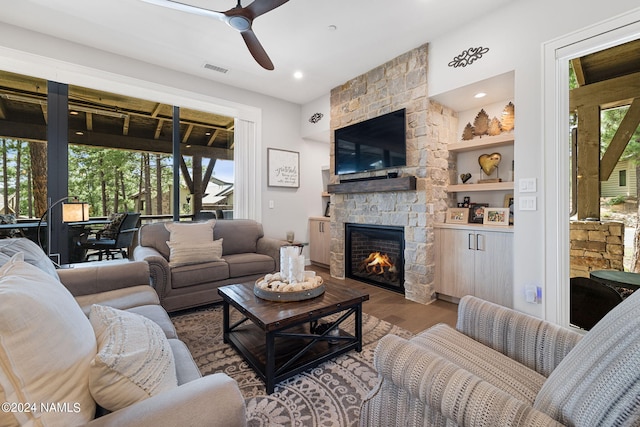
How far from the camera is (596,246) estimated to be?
3.32 m

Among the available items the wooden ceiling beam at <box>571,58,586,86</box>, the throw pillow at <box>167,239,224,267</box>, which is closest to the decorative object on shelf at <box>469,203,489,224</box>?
the wooden ceiling beam at <box>571,58,586,86</box>

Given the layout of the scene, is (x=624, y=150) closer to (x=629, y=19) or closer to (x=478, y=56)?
(x=629, y=19)

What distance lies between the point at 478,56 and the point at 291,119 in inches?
113

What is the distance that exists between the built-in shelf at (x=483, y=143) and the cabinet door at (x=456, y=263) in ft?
3.20

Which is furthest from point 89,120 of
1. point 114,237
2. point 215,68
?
point 215,68

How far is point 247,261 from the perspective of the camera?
10.5 ft

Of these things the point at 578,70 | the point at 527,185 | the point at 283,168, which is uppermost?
the point at 578,70

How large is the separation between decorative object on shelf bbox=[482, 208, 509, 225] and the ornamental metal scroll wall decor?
1.52 meters

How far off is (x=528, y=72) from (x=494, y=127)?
75 cm

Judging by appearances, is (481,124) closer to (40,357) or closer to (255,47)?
(255,47)

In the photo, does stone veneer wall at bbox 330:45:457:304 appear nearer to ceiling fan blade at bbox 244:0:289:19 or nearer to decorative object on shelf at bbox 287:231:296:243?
decorative object on shelf at bbox 287:231:296:243

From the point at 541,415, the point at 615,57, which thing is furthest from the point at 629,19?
the point at 541,415

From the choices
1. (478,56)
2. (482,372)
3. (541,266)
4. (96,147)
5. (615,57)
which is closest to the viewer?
(482,372)

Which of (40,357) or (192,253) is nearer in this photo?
(40,357)
